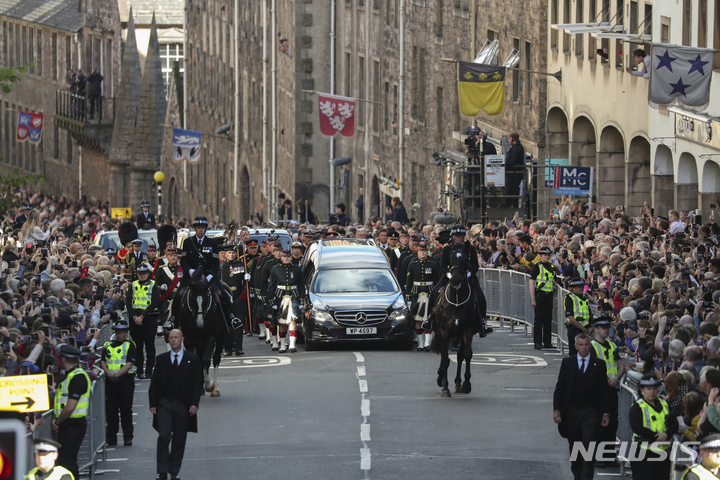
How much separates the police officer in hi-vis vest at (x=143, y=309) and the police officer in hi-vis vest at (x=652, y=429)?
9.20 meters

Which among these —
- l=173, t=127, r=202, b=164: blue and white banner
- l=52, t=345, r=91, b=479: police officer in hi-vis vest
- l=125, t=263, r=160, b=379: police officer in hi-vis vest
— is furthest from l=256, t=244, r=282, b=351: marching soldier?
Result: l=173, t=127, r=202, b=164: blue and white banner

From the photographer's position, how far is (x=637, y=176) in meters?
34.7

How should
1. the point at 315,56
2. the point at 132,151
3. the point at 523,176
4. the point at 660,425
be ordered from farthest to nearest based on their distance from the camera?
the point at 132,151, the point at 315,56, the point at 523,176, the point at 660,425

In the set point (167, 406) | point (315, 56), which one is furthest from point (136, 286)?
point (315, 56)

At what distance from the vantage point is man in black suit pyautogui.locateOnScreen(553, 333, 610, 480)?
13.9 metres

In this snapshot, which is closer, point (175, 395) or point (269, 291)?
point (175, 395)

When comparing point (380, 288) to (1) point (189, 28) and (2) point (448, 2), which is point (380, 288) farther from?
(1) point (189, 28)

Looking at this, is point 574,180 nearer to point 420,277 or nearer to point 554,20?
point 554,20

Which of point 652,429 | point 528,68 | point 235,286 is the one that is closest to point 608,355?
point 652,429

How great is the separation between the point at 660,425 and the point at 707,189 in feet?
59.7

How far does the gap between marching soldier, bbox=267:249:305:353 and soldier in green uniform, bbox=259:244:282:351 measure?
0.55 ft

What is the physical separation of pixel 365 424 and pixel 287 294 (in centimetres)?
712

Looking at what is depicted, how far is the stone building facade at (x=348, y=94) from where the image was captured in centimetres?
4216

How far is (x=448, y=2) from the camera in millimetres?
44844
